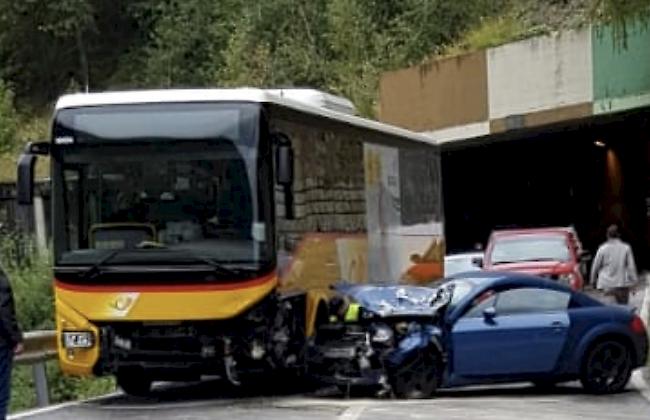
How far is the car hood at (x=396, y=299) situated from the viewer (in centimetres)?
1641

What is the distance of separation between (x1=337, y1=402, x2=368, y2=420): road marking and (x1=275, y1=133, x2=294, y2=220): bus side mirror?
2.27 m

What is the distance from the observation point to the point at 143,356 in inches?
617

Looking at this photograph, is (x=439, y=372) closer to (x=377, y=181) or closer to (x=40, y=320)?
(x=377, y=181)

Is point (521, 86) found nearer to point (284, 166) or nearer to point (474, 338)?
point (474, 338)

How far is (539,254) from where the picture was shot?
1145 inches

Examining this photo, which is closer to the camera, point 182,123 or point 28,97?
point 182,123

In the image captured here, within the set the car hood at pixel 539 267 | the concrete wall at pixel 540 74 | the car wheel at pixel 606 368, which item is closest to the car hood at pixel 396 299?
the car wheel at pixel 606 368

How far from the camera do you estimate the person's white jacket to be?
2284 centimetres

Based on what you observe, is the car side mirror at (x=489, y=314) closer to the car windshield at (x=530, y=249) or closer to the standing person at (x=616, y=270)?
the standing person at (x=616, y=270)

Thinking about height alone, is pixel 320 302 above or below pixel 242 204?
below

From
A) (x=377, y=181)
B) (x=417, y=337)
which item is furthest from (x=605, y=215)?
(x=417, y=337)

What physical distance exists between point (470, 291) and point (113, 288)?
4.15m

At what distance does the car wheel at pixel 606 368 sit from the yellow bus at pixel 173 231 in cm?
339


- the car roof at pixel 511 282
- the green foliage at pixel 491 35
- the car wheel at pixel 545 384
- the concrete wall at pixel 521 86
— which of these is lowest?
the car wheel at pixel 545 384
